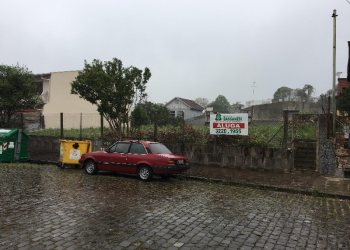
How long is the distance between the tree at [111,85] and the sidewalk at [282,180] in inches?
192

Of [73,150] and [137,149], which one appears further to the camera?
[73,150]

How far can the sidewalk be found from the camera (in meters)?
11.9

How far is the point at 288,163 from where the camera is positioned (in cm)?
1509

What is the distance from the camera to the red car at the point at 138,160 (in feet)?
43.3

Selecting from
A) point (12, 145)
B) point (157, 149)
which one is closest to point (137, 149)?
point (157, 149)

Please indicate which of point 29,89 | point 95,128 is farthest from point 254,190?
point 29,89

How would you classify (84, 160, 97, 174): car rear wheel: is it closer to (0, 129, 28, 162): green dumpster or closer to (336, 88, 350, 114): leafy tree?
(0, 129, 28, 162): green dumpster

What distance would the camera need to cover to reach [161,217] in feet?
26.3

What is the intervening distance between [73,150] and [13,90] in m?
9.56

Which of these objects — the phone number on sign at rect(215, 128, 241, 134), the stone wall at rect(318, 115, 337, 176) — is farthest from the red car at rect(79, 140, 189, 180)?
the stone wall at rect(318, 115, 337, 176)

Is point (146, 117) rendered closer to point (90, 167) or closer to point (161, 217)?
point (90, 167)

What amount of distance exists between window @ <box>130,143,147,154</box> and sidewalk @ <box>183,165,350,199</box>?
6.74 feet

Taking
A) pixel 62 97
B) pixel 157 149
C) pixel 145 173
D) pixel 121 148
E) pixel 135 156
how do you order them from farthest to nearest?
pixel 62 97
pixel 121 148
pixel 157 149
pixel 135 156
pixel 145 173

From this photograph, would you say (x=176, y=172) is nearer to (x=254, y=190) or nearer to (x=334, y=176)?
(x=254, y=190)
